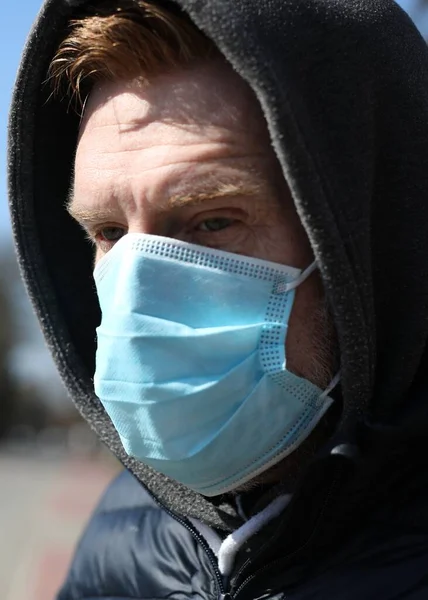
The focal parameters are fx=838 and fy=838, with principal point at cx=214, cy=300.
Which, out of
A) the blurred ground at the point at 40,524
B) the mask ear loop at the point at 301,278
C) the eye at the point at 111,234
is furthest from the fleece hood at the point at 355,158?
the blurred ground at the point at 40,524

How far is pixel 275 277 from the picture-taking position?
1.74 metres

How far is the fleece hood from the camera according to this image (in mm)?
1578

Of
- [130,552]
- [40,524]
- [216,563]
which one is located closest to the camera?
[216,563]

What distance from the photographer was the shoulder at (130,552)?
78.7 inches

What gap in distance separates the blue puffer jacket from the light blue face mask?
23 cm

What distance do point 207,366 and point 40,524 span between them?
6.47m

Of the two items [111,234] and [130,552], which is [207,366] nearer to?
[111,234]

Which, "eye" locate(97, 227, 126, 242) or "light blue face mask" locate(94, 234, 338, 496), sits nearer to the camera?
"light blue face mask" locate(94, 234, 338, 496)

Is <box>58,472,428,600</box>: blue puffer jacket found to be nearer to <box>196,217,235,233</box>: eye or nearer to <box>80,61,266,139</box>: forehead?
<box>196,217,235,233</box>: eye

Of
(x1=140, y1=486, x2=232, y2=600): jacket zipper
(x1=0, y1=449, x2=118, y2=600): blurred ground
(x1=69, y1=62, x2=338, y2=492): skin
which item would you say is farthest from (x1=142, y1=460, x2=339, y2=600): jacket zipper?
(x1=0, y1=449, x2=118, y2=600): blurred ground

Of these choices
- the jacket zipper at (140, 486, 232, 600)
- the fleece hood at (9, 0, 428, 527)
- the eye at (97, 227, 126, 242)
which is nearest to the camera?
the fleece hood at (9, 0, 428, 527)

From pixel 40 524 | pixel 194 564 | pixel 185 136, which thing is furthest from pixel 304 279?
pixel 40 524

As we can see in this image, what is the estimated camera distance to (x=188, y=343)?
1712 mm

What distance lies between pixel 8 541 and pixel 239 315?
244 inches
